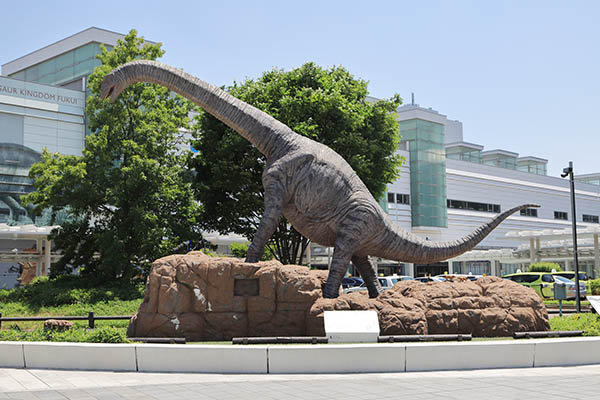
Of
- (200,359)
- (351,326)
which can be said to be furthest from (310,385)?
(351,326)

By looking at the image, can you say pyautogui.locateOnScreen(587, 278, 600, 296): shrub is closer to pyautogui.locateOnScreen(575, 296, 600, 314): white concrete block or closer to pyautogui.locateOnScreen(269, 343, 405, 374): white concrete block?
pyautogui.locateOnScreen(575, 296, 600, 314): white concrete block

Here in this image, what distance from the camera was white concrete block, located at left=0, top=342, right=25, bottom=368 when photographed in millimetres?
9609

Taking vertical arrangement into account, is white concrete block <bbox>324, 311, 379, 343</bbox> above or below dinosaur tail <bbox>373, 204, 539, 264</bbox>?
below

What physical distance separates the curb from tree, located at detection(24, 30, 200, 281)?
11.0m

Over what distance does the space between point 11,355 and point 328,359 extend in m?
4.99

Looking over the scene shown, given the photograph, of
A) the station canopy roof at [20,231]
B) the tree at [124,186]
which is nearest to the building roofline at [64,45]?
the station canopy roof at [20,231]

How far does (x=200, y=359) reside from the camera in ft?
29.9

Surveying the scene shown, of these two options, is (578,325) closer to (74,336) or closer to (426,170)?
(74,336)

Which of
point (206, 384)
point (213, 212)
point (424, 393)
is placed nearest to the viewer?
point (424, 393)

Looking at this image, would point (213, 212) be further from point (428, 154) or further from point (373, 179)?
point (428, 154)

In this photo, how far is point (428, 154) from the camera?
52500 mm

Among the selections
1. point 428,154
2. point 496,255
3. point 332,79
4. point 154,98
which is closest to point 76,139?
point 154,98

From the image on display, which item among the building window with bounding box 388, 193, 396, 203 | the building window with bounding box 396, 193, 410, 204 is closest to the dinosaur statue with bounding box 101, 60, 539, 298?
the building window with bounding box 388, 193, 396, 203

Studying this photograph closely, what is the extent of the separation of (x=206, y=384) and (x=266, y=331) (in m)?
2.93
